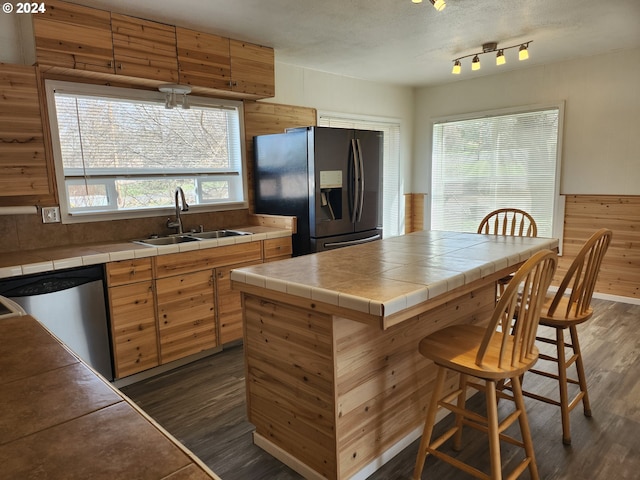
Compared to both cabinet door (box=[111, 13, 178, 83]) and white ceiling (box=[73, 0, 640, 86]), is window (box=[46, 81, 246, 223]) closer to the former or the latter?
cabinet door (box=[111, 13, 178, 83])

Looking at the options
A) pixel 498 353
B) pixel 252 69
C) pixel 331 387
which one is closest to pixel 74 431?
pixel 331 387

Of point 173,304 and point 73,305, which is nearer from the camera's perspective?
point 73,305

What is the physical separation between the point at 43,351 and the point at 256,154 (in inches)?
121

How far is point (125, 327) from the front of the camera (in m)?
2.68

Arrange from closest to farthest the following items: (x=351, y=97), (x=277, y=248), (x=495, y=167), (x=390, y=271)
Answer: (x=390, y=271), (x=277, y=248), (x=351, y=97), (x=495, y=167)

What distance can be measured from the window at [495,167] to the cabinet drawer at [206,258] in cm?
317

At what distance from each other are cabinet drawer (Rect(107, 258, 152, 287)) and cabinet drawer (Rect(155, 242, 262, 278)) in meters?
0.08

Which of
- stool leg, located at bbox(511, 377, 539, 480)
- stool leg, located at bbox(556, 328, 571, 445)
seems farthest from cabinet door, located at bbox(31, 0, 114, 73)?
stool leg, located at bbox(556, 328, 571, 445)

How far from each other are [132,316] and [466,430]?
6.90 feet

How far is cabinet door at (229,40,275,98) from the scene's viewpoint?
3.39 metres

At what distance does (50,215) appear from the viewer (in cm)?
285

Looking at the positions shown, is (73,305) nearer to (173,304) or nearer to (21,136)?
(173,304)

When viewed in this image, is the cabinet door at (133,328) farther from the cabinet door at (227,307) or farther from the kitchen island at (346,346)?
the kitchen island at (346,346)

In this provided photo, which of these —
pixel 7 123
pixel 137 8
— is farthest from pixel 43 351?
pixel 137 8
